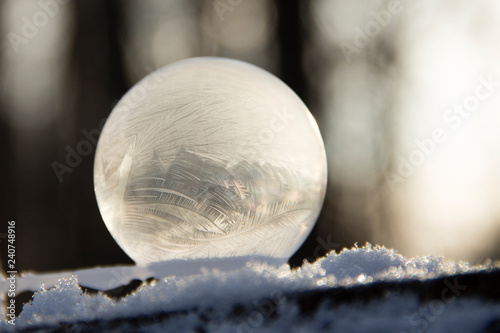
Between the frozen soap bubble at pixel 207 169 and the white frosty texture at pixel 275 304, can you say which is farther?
the frozen soap bubble at pixel 207 169

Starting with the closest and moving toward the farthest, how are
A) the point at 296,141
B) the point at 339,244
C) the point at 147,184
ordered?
the point at 147,184 → the point at 296,141 → the point at 339,244

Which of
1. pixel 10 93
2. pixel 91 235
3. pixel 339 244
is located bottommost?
pixel 91 235

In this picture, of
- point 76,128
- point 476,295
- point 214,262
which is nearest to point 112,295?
point 214,262

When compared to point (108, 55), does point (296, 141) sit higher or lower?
higher

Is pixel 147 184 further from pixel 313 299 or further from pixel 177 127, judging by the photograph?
pixel 313 299

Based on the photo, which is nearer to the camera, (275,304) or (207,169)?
(275,304)

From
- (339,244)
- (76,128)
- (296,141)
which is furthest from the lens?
(76,128)

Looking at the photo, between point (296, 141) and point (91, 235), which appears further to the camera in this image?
point (91, 235)

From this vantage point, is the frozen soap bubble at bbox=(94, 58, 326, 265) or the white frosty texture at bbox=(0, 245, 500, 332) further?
the frozen soap bubble at bbox=(94, 58, 326, 265)
